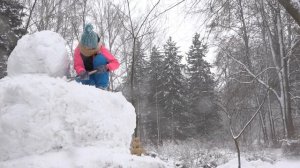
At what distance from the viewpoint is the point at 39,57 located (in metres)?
3.52

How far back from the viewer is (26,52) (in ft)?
11.7

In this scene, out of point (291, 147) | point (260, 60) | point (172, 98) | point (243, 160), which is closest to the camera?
point (243, 160)

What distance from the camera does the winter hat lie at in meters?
4.20

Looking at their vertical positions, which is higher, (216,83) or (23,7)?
(23,7)

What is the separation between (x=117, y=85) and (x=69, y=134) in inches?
819

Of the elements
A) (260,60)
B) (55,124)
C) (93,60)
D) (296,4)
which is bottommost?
(55,124)

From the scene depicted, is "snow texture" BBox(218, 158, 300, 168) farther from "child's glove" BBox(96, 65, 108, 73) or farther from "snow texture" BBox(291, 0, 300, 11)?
"child's glove" BBox(96, 65, 108, 73)

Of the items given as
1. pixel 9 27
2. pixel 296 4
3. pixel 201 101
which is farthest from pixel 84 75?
pixel 201 101

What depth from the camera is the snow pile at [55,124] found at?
2.96 m

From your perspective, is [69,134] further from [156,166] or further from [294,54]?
[294,54]

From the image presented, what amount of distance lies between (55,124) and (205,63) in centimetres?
3207

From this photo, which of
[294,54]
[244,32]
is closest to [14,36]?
[244,32]

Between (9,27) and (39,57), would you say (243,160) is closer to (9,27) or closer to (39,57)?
(9,27)

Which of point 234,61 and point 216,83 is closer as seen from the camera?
point 216,83
